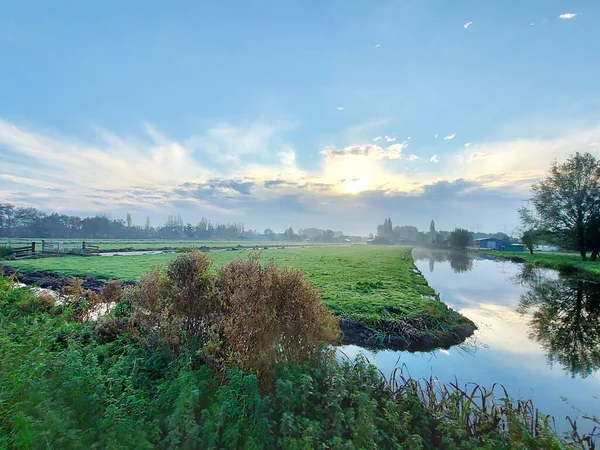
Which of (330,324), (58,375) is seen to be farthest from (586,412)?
(58,375)

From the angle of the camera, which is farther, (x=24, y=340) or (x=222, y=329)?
(x=24, y=340)

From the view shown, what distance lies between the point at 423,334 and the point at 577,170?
45.4m

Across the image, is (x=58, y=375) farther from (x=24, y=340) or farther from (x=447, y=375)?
(x=447, y=375)

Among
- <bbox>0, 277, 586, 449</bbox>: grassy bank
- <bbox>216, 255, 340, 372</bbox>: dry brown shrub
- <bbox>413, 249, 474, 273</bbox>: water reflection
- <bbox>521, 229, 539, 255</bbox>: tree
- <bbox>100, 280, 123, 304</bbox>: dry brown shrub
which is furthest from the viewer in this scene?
<bbox>521, 229, 539, 255</bbox>: tree

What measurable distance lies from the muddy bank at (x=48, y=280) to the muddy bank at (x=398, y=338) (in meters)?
12.3

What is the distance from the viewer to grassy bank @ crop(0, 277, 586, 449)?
3029 millimetres

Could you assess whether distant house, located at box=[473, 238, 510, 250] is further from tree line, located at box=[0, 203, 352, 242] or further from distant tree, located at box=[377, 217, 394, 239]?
tree line, located at box=[0, 203, 352, 242]

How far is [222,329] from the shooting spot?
15.3ft

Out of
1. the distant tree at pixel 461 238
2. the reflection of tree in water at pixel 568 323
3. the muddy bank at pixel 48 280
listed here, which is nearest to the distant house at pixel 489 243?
the distant tree at pixel 461 238

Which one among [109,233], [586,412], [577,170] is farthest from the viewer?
[109,233]

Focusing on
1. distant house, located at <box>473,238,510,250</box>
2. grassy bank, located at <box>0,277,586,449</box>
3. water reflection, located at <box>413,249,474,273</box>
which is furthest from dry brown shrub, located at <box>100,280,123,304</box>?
distant house, located at <box>473,238,510,250</box>

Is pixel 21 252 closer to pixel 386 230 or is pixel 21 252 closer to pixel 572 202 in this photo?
pixel 572 202

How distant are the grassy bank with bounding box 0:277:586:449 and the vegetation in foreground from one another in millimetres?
16

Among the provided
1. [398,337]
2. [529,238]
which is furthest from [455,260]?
[398,337]
